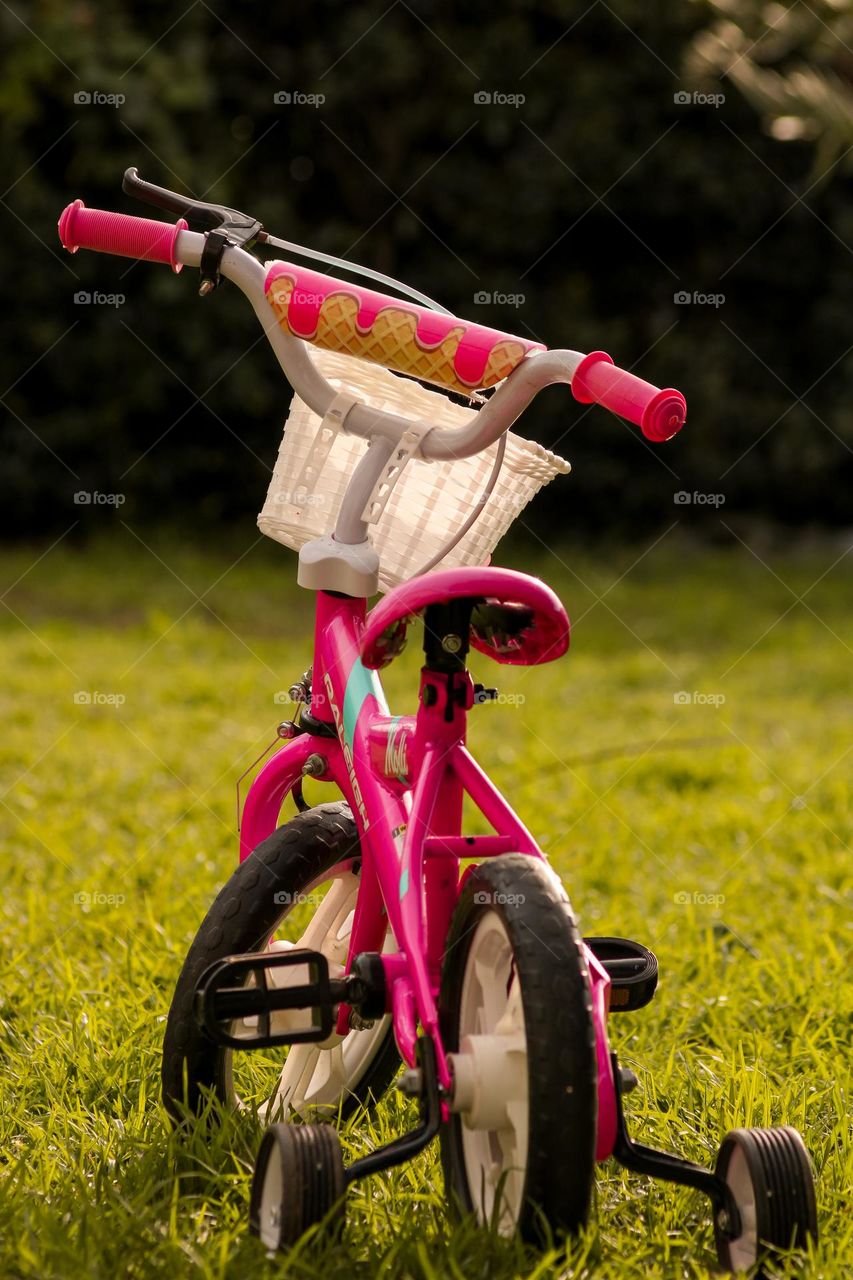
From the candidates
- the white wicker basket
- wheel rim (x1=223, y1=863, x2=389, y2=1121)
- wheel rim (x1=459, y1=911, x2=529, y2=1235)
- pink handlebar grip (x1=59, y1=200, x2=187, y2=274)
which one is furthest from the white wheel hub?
pink handlebar grip (x1=59, y1=200, x2=187, y2=274)

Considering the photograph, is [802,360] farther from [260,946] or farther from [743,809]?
[260,946]

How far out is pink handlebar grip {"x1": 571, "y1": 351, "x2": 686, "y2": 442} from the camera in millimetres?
1673

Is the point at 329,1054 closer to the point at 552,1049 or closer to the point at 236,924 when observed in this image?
the point at 236,924

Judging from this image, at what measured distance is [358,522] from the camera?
201 cm

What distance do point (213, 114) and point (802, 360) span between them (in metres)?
3.82

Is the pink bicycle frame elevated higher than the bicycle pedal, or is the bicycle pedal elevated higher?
the pink bicycle frame

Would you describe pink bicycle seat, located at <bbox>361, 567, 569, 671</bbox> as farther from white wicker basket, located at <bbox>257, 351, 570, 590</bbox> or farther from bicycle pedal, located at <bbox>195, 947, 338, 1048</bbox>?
bicycle pedal, located at <bbox>195, 947, 338, 1048</bbox>

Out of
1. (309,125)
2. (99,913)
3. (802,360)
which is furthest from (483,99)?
(99,913)

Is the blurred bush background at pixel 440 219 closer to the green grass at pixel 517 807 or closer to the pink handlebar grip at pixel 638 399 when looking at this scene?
the green grass at pixel 517 807

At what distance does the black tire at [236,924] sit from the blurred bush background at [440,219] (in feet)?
19.9

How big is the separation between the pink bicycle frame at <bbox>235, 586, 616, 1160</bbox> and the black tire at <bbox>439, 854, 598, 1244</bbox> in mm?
79

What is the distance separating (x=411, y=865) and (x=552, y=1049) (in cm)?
29

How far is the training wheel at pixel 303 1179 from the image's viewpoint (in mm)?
1689

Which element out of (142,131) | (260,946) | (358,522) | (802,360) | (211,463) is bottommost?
(260,946)
